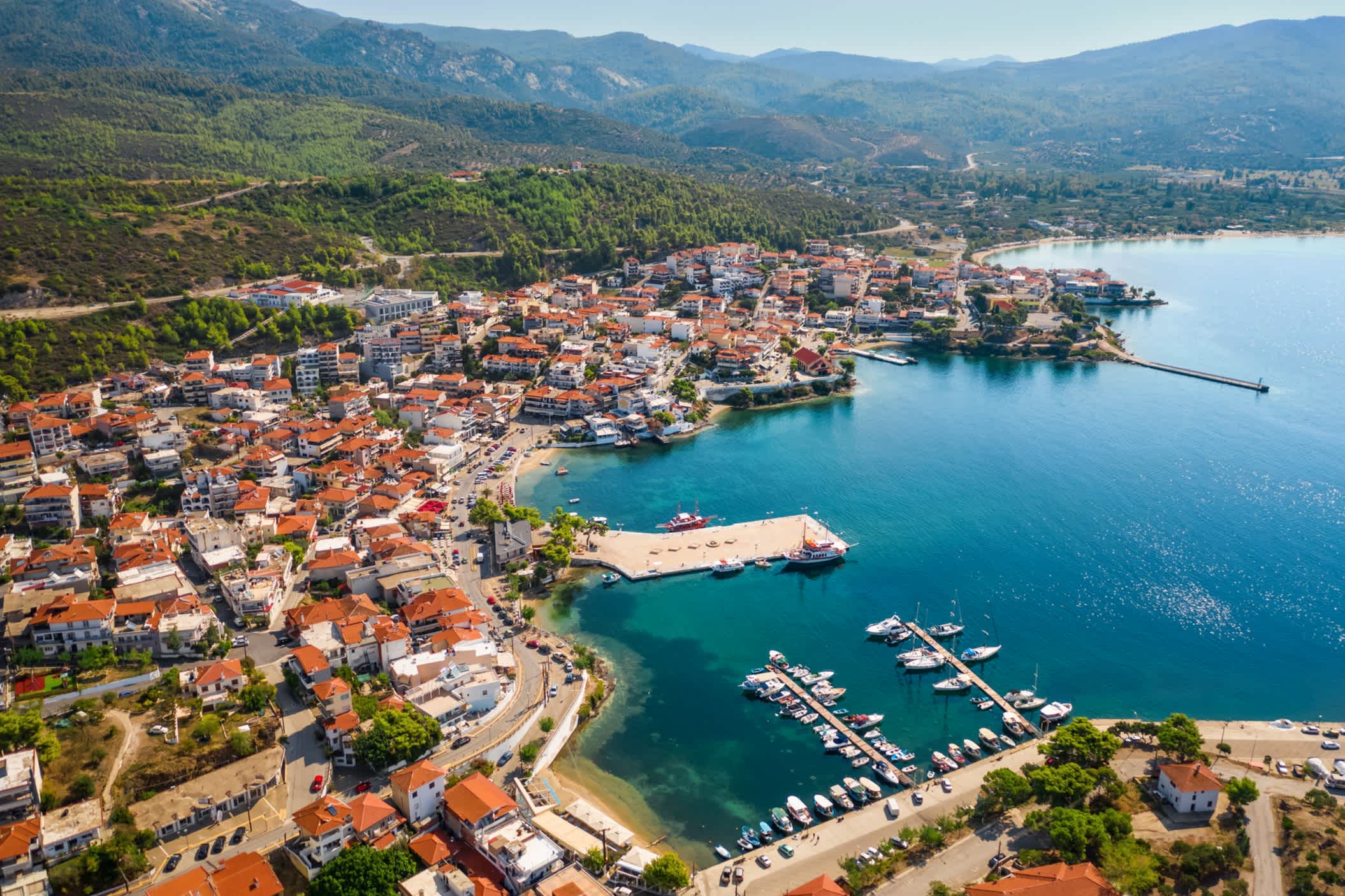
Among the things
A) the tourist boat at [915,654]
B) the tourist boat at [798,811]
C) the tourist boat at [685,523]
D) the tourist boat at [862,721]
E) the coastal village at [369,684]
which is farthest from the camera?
the tourist boat at [685,523]

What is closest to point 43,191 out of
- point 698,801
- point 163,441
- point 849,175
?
point 163,441

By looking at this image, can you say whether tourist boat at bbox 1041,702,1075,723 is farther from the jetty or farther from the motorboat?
the jetty

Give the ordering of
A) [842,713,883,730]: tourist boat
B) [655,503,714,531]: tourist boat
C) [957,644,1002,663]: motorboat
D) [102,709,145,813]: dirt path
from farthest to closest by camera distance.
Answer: [655,503,714,531]: tourist boat → [957,644,1002,663]: motorboat → [842,713,883,730]: tourist boat → [102,709,145,813]: dirt path

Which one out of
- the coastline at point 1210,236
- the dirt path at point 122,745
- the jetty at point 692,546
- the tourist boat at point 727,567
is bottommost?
the tourist boat at point 727,567

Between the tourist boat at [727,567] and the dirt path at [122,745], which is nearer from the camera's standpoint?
the dirt path at [122,745]

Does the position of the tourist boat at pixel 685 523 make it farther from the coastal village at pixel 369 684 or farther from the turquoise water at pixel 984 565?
the turquoise water at pixel 984 565

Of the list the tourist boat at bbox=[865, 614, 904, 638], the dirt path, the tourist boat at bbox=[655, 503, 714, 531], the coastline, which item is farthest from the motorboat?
the coastline

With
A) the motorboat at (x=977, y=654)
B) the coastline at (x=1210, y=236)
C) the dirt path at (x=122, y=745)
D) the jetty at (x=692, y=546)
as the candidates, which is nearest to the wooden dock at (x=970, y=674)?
the motorboat at (x=977, y=654)

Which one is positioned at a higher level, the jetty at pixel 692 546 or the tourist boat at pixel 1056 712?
the jetty at pixel 692 546
